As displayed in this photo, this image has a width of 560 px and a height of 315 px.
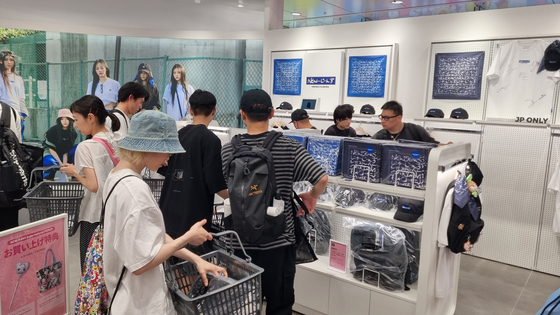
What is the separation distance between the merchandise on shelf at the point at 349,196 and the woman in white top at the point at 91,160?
172 cm

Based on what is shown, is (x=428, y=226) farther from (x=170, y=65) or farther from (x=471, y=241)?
(x=170, y=65)

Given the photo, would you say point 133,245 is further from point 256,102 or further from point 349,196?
point 349,196

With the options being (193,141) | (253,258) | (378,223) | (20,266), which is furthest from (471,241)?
(20,266)

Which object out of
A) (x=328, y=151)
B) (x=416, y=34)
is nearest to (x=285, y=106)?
(x=416, y=34)

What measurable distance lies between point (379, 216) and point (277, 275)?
0.99m

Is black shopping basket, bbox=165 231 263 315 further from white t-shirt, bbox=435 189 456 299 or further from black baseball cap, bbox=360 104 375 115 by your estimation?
black baseball cap, bbox=360 104 375 115

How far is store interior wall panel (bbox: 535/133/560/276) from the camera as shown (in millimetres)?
4801

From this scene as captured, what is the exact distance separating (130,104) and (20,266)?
212 centimetres

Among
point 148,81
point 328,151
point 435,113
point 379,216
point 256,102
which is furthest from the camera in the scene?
point 148,81

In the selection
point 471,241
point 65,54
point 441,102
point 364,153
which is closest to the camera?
point 471,241

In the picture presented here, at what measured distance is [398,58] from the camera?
6.06 meters

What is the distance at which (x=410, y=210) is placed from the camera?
113 inches

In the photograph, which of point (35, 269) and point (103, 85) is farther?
point (103, 85)

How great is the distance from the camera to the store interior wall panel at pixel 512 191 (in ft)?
16.2
